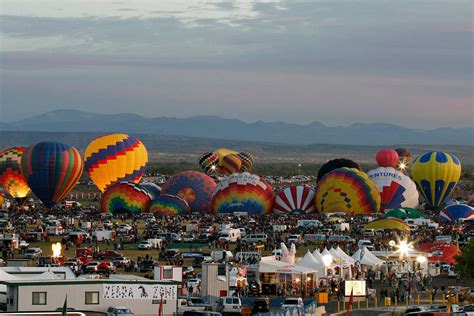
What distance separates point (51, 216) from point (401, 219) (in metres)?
19.7

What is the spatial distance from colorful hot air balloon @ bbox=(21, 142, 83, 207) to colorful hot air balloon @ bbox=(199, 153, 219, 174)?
143 feet

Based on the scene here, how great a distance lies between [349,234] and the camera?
2389 inches

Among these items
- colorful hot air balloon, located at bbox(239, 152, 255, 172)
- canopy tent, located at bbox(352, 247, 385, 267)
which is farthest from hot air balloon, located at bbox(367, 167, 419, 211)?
colorful hot air balloon, located at bbox(239, 152, 255, 172)

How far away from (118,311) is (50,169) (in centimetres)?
4782

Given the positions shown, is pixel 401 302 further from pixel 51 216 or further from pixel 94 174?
pixel 94 174

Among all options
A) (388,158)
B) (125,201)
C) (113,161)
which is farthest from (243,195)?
(388,158)

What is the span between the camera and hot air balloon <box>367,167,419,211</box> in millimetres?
73438

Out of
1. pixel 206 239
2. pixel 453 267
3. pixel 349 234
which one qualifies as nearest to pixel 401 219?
pixel 349 234

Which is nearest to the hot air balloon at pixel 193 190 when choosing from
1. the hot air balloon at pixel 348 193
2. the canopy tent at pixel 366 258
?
the hot air balloon at pixel 348 193

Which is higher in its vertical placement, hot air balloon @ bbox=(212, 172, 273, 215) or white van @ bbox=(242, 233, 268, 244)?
hot air balloon @ bbox=(212, 172, 273, 215)

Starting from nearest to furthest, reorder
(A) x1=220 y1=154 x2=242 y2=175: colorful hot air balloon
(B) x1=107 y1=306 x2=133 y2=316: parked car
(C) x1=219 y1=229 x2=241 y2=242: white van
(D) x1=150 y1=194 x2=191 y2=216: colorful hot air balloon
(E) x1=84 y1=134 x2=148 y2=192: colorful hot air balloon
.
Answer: (B) x1=107 y1=306 x2=133 y2=316: parked car → (C) x1=219 y1=229 x2=241 y2=242: white van → (D) x1=150 y1=194 x2=191 y2=216: colorful hot air balloon → (E) x1=84 y1=134 x2=148 y2=192: colorful hot air balloon → (A) x1=220 y1=154 x2=242 y2=175: colorful hot air balloon

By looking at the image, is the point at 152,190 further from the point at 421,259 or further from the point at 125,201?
the point at 421,259

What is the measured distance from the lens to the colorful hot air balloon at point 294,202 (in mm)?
71312

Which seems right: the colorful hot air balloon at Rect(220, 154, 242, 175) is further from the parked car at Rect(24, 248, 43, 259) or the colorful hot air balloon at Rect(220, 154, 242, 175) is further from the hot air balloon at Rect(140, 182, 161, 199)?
the parked car at Rect(24, 248, 43, 259)
